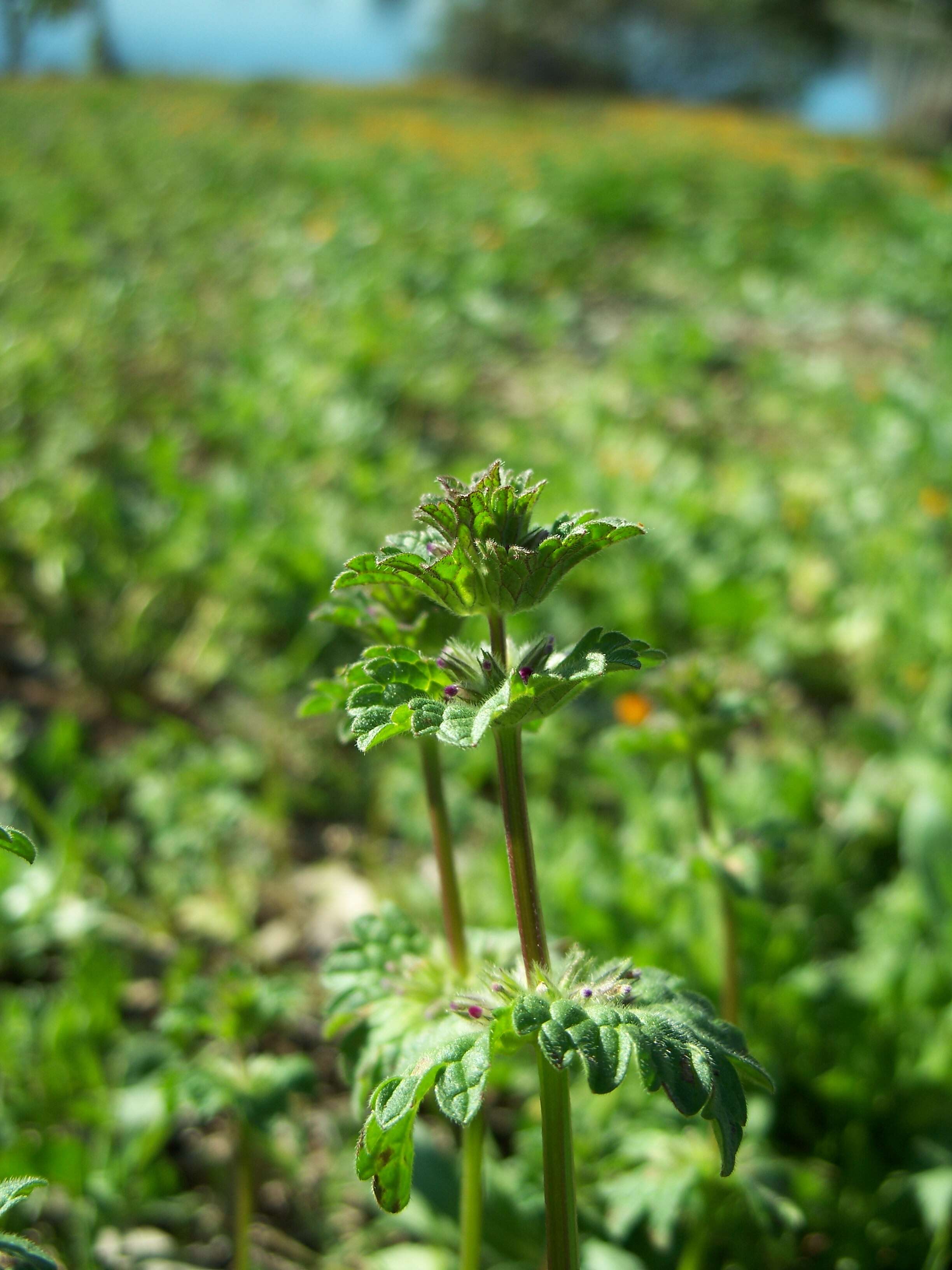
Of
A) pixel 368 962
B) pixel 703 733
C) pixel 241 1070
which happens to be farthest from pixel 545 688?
pixel 241 1070

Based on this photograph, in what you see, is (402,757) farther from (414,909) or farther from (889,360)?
(889,360)

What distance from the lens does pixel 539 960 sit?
2.92ft

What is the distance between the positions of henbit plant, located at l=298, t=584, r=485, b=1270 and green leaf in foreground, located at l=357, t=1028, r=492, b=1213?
0.19 meters

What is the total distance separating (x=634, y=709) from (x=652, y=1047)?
5.13ft

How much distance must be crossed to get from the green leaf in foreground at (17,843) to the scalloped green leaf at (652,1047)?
0.37 m

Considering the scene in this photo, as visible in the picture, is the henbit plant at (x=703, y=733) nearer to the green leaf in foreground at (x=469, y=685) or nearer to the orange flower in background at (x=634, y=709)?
the green leaf in foreground at (x=469, y=685)

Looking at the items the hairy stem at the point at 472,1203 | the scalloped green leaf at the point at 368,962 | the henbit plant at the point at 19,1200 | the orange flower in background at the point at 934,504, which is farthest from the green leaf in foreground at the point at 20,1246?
the orange flower in background at the point at 934,504

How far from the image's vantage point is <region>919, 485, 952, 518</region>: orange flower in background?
3271 millimetres

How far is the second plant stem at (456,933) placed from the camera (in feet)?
3.54

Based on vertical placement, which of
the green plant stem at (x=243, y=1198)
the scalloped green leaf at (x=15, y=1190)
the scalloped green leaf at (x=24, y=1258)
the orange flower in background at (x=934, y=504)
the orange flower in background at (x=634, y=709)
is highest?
the orange flower in background at (x=934, y=504)

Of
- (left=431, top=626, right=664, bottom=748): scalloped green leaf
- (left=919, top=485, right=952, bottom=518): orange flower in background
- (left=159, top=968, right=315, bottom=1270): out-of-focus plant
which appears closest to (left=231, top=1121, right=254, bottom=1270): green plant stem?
(left=159, top=968, right=315, bottom=1270): out-of-focus plant

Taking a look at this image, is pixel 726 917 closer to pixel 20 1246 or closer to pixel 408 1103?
pixel 408 1103

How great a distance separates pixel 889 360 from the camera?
5172 mm

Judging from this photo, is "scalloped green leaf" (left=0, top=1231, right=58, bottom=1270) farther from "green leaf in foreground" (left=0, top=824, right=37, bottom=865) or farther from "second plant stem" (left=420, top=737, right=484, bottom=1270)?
"second plant stem" (left=420, top=737, right=484, bottom=1270)
